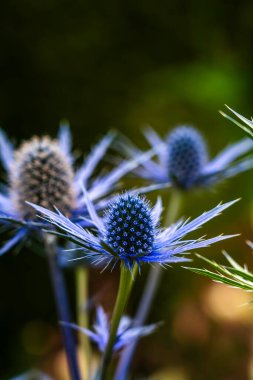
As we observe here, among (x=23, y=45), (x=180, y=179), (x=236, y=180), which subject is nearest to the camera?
(x=180, y=179)

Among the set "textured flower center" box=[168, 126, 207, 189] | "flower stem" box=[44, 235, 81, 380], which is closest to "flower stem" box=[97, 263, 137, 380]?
"flower stem" box=[44, 235, 81, 380]

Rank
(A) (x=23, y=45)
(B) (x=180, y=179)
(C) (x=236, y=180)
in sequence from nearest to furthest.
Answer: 1. (B) (x=180, y=179)
2. (A) (x=23, y=45)
3. (C) (x=236, y=180)

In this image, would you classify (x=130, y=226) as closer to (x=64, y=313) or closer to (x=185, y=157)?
(x=64, y=313)

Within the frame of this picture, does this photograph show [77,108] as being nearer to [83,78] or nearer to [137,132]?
[83,78]

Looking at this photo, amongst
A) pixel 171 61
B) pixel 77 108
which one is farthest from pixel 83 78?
pixel 171 61

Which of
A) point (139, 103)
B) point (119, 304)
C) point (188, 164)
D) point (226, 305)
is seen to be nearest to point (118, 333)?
point (119, 304)

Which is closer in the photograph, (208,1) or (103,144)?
(103,144)
